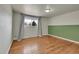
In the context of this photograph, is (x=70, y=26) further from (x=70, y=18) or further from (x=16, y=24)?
(x=16, y=24)

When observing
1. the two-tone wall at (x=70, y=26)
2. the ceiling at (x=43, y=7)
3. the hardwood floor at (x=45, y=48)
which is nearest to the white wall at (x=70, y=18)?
the two-tone wall at (x=70, y=26)

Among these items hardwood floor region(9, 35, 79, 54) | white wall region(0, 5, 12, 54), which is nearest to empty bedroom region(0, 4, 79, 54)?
hardwood floor region(9, 35, 79, 54)

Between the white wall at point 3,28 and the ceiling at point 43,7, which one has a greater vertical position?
the ceiling at point 43,7

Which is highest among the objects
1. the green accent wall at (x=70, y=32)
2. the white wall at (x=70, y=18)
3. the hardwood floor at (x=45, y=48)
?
the white wall at (x=70, y=18)

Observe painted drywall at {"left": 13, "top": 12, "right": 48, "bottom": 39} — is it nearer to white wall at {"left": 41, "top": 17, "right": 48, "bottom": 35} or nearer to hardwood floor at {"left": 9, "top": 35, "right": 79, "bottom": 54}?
white wall at {"left": 41, "top": 17, "right": 48, "bottom": 35}

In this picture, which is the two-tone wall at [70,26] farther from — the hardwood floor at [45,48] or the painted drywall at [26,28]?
the painted drywall at [26,28]

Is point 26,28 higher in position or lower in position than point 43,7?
lower

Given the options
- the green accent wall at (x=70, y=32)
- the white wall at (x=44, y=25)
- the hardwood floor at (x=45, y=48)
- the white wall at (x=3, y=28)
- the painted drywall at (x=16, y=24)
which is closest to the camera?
the white wall at (x=3, y=28)

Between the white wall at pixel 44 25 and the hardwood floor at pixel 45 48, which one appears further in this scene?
the white wall at pixel 44 25

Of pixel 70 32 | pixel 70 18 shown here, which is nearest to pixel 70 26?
pixel 70 32

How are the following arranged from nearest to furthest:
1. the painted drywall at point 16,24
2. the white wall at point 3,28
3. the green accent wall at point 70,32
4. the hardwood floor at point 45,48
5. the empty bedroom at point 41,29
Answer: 1. the white wall at point 3,28
2. the hardwood floor at point 45,48
3. the empty bedroom at point 41,29
4. the green accent wall at point 70,32
5. the painted drywall at point 16,24
